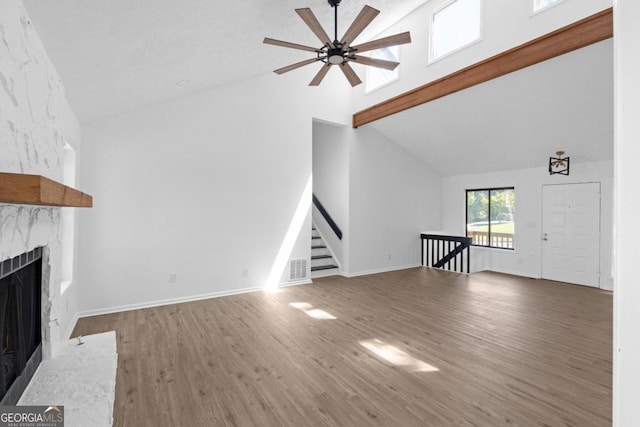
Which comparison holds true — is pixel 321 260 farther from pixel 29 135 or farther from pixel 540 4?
pixel 29 135

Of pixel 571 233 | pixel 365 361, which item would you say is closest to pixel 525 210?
pixel 571 233

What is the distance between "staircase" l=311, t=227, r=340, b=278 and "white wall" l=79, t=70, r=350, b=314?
0.71 meters

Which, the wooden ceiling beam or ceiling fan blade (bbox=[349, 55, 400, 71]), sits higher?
the wooden ceiling beam

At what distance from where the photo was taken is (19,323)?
1.86 metres

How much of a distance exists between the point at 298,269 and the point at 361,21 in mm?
4313

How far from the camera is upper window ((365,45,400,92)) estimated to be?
19.9 feet

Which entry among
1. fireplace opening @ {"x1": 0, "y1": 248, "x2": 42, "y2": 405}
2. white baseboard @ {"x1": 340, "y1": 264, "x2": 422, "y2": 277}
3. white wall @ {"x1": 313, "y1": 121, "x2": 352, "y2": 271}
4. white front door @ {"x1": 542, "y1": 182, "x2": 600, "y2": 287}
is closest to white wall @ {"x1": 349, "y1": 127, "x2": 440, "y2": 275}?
white baseboard @ {"x1": 340, "y1": 264, "x2": 422, "y2": 277}

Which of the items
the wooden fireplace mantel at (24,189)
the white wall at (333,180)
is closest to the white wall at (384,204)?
the white wall at (333,180)

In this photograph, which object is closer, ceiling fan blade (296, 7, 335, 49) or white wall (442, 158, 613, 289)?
ceiling fan blade (296, 7, 335, 49)

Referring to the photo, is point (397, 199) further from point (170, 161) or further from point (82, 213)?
point (82, 213)

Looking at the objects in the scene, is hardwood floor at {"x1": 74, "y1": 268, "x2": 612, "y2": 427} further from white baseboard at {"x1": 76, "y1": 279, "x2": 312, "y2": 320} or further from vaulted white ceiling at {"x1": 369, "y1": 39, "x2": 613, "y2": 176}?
vaulted white ceiling at {"x1": 369, "y1": 39, "x2": 613, "y2": 176}

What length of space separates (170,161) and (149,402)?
3.40 meters

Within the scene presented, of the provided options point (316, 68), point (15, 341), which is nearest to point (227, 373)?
point (15, 341)

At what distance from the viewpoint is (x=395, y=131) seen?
7.03m
